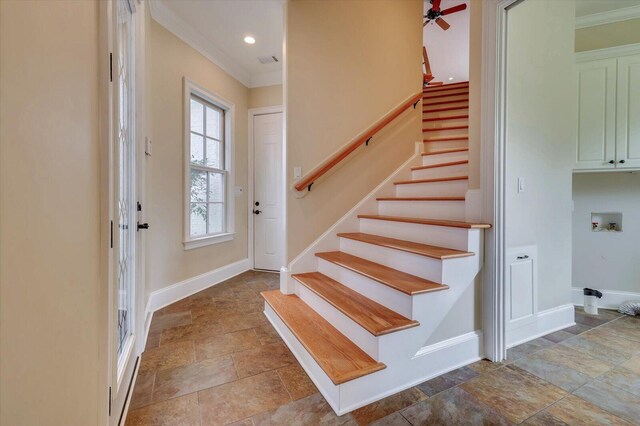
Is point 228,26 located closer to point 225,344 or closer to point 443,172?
point 443,172

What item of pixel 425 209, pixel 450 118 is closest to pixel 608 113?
pixel 450 118

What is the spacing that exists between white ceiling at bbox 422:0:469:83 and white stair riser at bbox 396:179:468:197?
274 centimetres

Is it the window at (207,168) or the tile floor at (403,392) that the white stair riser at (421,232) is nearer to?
the tile floor at (403,392)

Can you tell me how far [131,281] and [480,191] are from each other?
2.40 m

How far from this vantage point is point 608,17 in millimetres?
2496

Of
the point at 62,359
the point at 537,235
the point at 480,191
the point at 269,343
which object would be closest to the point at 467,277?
the point at 480,191

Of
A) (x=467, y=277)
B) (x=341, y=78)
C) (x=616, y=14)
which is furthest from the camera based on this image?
(x=341, y=78)

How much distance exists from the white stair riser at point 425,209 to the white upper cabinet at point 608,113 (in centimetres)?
155

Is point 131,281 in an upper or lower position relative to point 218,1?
lower

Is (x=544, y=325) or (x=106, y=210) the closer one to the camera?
(x=106, y=210)

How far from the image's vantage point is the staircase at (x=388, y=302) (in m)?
1.40

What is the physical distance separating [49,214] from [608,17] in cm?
433

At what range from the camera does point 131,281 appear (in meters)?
1.70

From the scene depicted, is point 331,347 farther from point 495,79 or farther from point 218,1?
point 218,1
